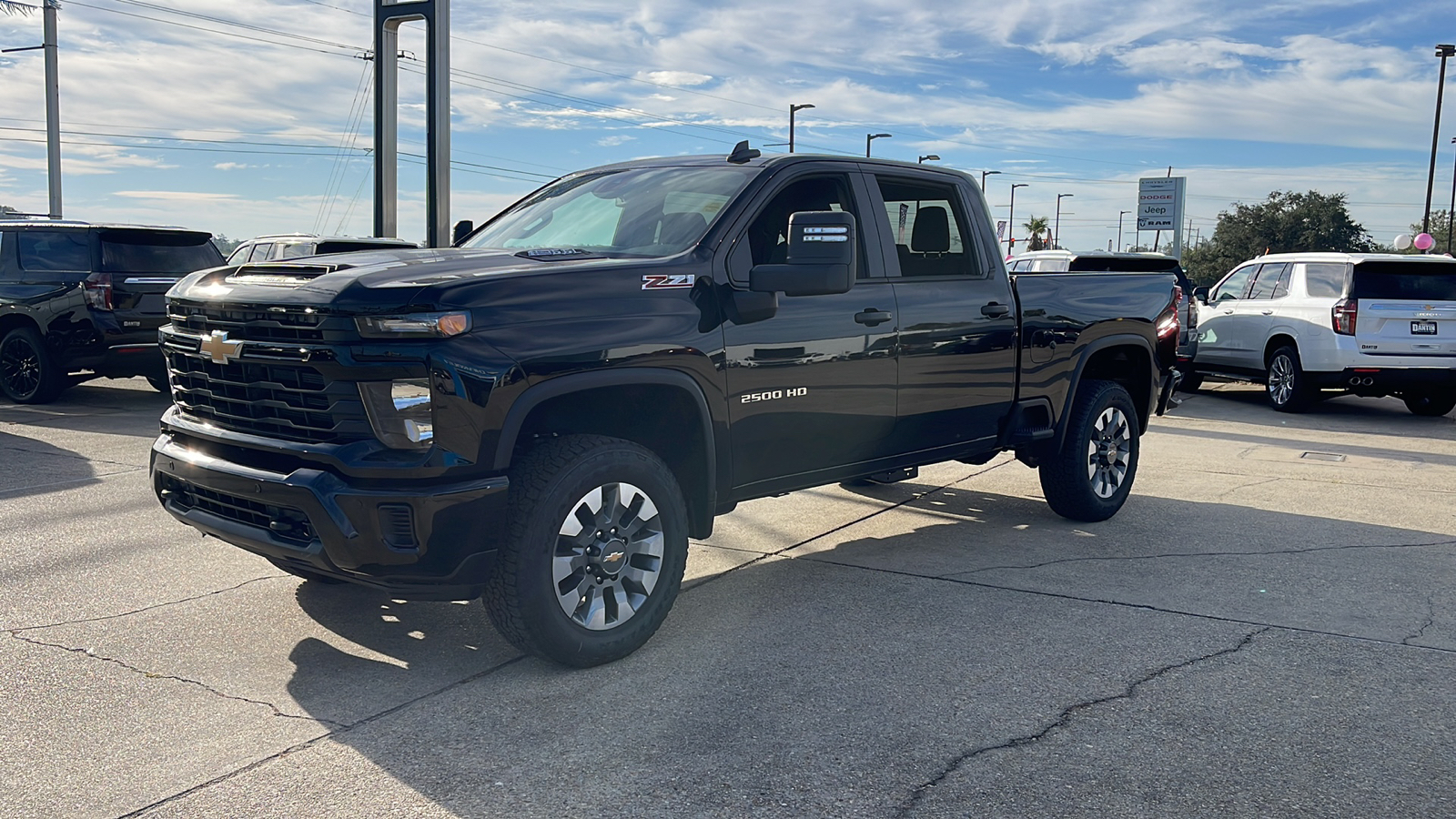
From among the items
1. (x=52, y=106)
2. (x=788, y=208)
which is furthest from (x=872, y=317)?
(x=52, y=106)

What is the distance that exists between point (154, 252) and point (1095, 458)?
984cm

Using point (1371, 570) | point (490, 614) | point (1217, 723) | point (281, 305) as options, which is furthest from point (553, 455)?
point (1371, 570)

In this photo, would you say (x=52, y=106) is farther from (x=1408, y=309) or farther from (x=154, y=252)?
(x=1408, y=309)

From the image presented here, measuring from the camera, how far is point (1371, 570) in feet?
19.9

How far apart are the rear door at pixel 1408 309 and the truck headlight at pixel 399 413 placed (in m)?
12.1

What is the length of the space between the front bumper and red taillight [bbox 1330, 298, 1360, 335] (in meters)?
11.8

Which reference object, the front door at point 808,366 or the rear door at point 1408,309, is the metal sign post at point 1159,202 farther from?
the front door at point 808,366

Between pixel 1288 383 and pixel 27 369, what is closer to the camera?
pixel 27 369

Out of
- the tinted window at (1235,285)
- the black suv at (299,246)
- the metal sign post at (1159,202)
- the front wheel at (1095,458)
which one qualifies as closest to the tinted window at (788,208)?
the front wheel at (1095,458)

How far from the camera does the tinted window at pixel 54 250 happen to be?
39.1 feet

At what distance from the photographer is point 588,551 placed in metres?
4.30

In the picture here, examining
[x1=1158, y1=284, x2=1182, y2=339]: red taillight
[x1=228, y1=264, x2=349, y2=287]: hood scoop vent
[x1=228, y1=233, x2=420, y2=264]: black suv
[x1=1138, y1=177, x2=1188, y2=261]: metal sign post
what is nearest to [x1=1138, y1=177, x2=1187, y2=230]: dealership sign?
[x1=1138, y1=177, x2=1188, y2=261]: metal sign post

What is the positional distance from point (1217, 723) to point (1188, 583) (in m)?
1.97

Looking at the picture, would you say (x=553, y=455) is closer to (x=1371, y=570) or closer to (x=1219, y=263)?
(x=1371, y=570)
